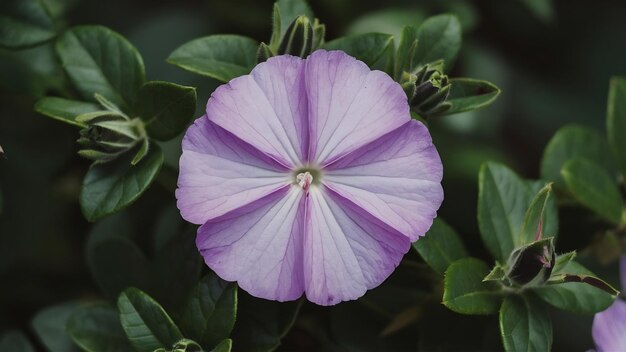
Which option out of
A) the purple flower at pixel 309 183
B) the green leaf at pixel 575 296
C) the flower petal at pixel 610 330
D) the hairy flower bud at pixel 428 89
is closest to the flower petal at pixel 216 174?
the purple flower at pixel 309 183

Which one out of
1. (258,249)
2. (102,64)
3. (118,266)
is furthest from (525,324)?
(102,64)

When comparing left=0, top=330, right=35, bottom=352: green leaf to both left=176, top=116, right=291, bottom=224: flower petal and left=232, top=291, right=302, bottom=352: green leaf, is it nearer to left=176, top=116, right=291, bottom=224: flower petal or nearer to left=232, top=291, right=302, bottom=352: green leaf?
left=232, top=291, right=302, bottom=352: green leaf

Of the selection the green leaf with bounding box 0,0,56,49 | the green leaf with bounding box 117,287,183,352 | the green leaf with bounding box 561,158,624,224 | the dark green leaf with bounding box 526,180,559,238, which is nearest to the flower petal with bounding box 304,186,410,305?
the green leaf with bounding box 117,287,183,352

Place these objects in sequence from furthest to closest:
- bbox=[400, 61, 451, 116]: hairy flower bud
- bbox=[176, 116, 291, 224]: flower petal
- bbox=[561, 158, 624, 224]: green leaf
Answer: bbox=[561, 158, 624, 224]: green leaf → bbox=[400, 61, 451, 116]: hairy flower bud → bbox=[176, 116, 291, 224]: flower petal

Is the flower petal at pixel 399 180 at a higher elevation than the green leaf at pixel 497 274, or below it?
higher

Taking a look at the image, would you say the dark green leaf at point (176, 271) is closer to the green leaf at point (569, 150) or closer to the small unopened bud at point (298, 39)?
the small unopened bud at point (298, 39)

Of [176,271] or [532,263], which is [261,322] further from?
[532,263]
